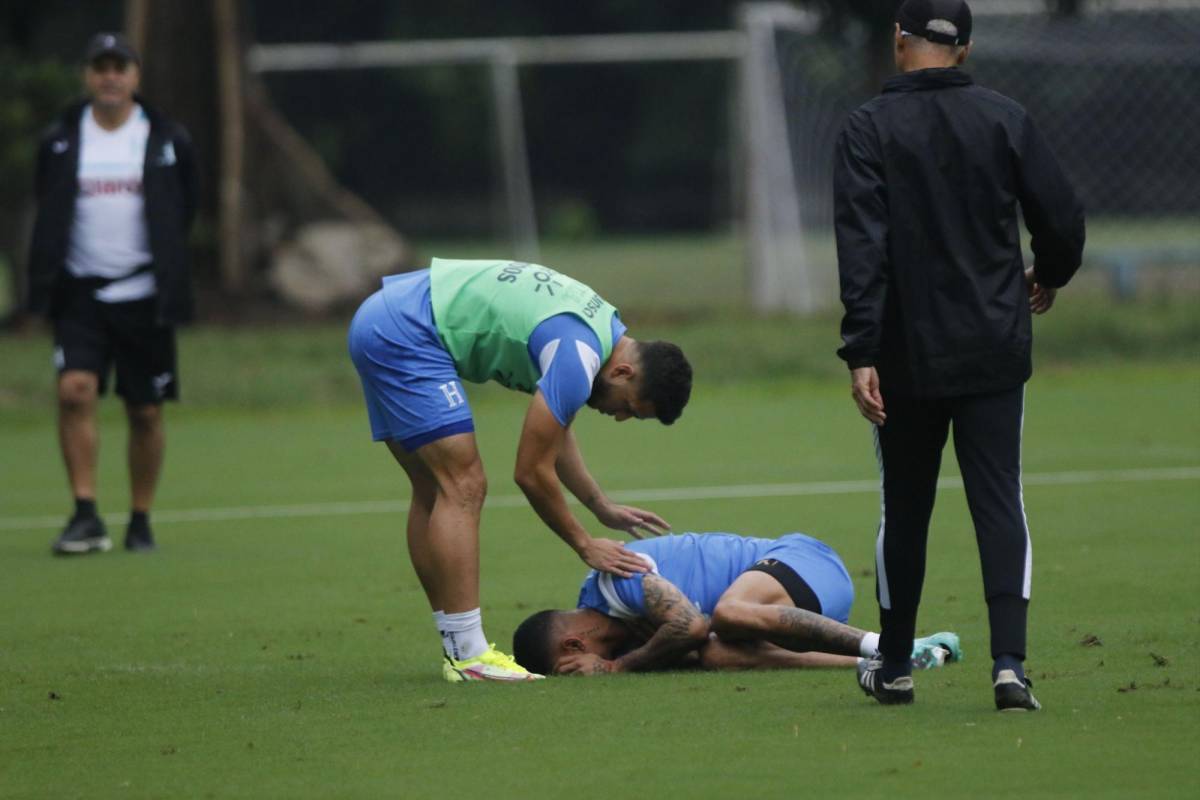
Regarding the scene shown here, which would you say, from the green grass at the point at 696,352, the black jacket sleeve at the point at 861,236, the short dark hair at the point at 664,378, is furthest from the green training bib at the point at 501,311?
the green grass at the point at 696,352

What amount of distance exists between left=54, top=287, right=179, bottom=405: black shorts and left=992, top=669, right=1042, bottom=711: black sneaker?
6.21m

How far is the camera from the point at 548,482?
269 inches

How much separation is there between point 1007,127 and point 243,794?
9.20ft

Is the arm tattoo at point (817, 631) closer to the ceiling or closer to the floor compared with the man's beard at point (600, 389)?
closer to the floor

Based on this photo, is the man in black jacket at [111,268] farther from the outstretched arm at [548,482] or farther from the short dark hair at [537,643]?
the outstretched arm at [548,482]

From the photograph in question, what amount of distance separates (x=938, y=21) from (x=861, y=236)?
2.27 feet

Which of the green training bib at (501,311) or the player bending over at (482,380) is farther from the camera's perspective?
the green training bib at (501,311)

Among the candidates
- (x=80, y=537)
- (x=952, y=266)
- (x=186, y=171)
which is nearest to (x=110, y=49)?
(x=186, y=171)

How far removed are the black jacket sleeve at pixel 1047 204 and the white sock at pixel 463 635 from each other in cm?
230

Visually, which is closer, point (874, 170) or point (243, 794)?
point (243, 794)

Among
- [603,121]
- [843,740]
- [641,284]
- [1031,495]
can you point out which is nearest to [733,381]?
[1031,495]

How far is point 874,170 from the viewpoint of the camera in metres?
6.00

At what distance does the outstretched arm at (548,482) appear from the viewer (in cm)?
677

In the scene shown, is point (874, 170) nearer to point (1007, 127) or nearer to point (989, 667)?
point (1007, 127)
